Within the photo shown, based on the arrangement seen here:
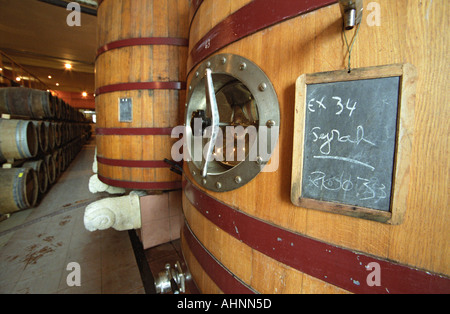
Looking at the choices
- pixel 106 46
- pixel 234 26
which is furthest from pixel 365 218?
pixel 106 46

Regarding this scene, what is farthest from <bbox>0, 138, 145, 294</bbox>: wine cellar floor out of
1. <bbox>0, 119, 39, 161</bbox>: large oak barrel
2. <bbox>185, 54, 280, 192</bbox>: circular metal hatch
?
<bbox>185, 54, 280, 192</bbox>: circular metal hatch

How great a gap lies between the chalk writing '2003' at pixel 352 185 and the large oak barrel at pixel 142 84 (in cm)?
197

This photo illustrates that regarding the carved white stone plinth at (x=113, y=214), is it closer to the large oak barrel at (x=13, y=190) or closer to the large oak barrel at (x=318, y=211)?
the large oak barrel at (x=318, y=211)

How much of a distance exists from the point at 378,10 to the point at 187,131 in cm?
100

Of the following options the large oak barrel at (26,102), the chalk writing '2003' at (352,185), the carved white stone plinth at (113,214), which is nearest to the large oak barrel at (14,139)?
the large oak barrel at (26,102)

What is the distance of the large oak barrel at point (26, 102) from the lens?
4164mm

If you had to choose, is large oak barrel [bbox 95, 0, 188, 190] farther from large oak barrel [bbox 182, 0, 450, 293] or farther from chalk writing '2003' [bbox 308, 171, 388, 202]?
chalk writing '2003' [bbox 308, 171, 388, 202]

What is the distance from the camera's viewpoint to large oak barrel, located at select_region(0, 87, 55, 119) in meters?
4.16

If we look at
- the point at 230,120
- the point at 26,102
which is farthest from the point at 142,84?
the point at 26,102

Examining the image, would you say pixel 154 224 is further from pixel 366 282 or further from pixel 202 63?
pixel 366 282

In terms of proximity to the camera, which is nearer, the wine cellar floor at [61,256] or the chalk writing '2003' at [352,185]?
the chalk writing '2003' at [352,185]

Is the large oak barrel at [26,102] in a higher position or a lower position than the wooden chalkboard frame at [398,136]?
higher

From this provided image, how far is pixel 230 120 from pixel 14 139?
4.70 m
